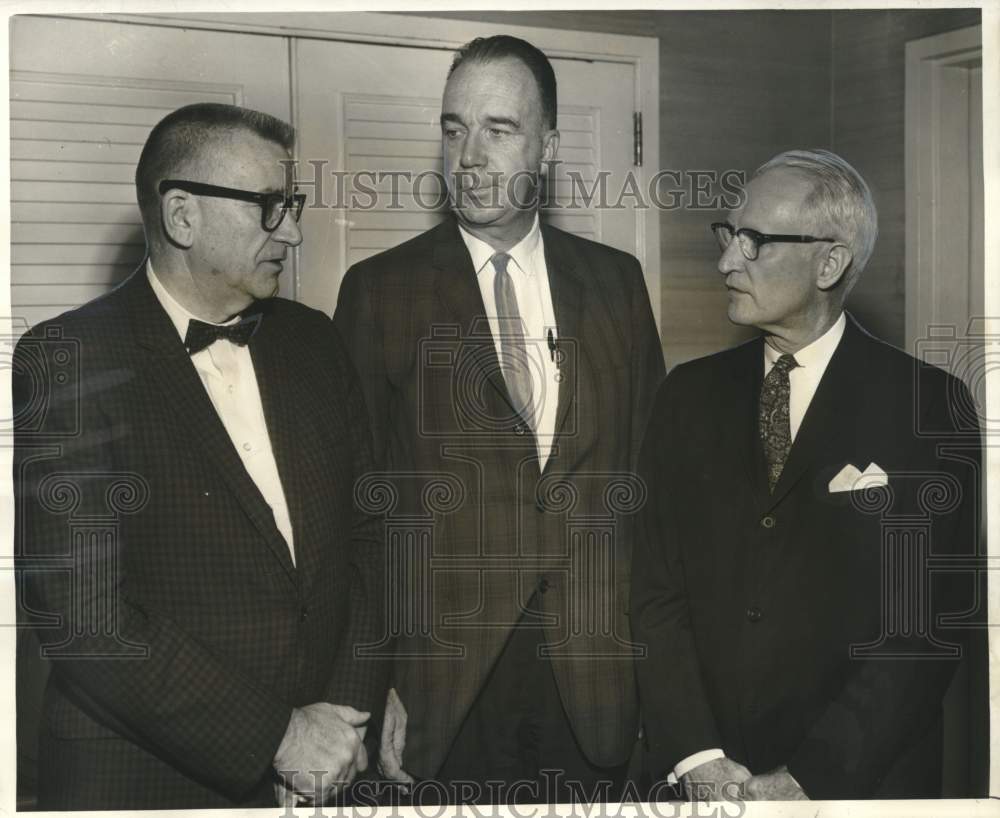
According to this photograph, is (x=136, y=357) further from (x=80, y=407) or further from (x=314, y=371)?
(x=314, y=371)

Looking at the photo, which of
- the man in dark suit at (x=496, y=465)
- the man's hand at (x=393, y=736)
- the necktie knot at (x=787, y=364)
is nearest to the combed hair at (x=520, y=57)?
the man in dark suit at (x=496, y=465)

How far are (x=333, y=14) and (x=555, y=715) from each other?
62.4 inches

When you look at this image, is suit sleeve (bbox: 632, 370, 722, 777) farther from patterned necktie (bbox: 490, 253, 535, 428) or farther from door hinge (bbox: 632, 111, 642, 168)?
door hinge (bbox: 632, 111, 642, 168)

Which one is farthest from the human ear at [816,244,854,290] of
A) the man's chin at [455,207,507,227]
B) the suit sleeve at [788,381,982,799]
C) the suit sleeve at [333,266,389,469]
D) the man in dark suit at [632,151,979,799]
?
the suit sleeve at [333,266,389,469]

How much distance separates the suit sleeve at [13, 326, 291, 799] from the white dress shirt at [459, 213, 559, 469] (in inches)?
30.6

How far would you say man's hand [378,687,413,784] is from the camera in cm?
228

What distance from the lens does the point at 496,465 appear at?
2270mm

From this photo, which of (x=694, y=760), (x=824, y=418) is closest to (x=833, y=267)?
(x=824, y=418)

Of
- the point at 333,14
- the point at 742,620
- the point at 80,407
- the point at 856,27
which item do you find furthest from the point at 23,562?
the point at 856,27

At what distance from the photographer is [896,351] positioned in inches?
92.8

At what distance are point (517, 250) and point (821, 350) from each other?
684mm

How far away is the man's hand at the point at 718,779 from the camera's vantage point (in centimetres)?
226

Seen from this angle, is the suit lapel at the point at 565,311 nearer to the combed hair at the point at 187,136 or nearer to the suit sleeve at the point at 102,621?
the combed hair at the point at 187,136

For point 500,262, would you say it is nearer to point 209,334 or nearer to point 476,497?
point 476,497
